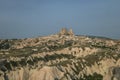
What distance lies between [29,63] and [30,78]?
933 cm

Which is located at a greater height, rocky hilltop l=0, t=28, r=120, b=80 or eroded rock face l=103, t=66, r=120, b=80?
eroded rock face l=103, t=66, r=120, b=80

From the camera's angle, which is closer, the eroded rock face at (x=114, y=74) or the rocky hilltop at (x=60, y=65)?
the eroded rock face at (x=114, y=74)

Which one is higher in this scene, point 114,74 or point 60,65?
point 114,74

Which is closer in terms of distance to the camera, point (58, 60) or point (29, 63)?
point (29, 63)

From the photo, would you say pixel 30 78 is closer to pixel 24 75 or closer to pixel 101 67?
pixel 24 75

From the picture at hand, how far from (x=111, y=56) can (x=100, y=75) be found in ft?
47.3

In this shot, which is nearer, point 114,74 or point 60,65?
point 114,74

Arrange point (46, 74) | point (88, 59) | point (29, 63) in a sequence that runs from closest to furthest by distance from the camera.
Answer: point (46, 74) < point (29, 63) < point (88, 59)

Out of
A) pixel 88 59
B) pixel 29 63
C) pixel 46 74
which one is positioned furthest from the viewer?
pixel 88 59

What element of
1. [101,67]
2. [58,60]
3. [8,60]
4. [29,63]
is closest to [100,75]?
[101,67]

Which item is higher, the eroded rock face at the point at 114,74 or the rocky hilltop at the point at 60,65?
the eroded rock face at the point at 114,74

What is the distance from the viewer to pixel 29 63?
142 m

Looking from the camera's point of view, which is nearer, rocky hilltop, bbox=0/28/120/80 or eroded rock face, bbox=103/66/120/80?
eroded rock face, bbox=103/66/120/80

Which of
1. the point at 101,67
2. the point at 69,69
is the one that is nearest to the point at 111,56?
the point at 101,67
